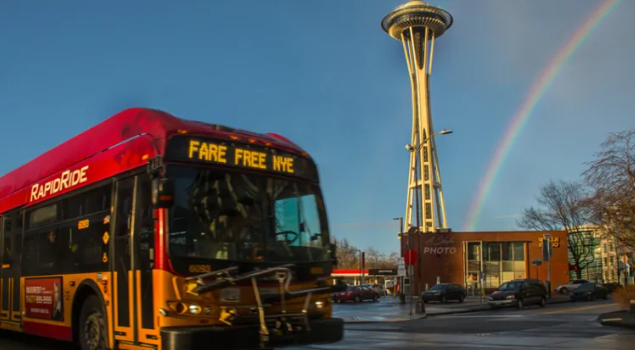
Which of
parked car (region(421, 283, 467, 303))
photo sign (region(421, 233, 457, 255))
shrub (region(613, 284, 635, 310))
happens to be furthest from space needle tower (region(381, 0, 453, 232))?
shrub (region(613, 284, 635, 310))

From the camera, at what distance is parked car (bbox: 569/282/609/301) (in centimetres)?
4391

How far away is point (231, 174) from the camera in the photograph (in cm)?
836

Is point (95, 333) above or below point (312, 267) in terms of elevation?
below

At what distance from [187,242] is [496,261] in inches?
2255

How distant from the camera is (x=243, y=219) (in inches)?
319

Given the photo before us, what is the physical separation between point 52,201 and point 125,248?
3.30 meters

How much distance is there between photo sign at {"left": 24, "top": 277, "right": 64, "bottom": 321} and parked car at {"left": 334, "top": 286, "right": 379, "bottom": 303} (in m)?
37.4

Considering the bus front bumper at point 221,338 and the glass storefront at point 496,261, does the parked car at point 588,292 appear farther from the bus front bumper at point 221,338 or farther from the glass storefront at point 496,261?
the bus front bumper at point 221,338

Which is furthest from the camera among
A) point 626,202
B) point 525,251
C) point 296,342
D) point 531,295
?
point 525,251

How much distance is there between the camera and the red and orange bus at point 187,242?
7.53 metres

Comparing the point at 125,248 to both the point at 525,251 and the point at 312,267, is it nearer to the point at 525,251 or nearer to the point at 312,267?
the point at 312,267

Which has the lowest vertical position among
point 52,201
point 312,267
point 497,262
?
point 497,262

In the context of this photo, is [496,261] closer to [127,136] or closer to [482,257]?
[482,257]

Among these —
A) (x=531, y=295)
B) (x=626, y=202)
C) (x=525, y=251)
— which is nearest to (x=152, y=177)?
(x=626, y=202)
